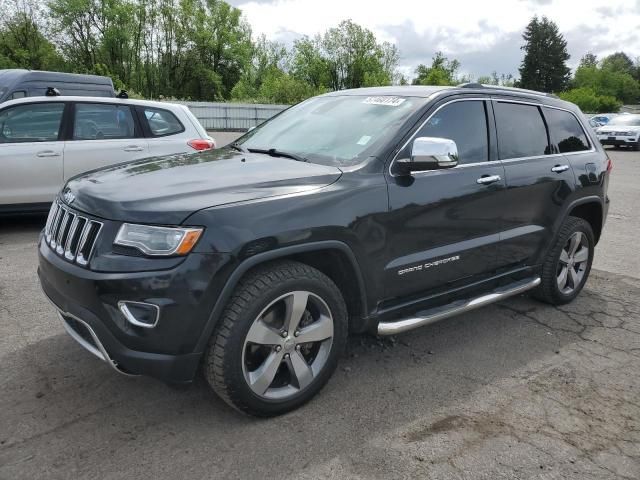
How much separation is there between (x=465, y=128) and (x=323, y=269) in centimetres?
152

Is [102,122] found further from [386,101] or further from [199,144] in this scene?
[386,101]

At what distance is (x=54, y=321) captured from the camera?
13.4ft

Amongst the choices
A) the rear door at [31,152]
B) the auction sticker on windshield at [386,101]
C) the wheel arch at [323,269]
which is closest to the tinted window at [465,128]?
the auction sticker on windshield at [386,101]

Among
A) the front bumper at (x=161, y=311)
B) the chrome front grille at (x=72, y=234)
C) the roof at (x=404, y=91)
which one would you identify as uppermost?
the roof at (x=404, y=91)

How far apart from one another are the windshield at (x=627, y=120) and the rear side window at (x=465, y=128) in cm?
2514

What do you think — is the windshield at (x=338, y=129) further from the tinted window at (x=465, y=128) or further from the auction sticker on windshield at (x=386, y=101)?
the tinted window at (x=465, y=128)

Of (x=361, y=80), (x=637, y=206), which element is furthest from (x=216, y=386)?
(x=361, y=80)

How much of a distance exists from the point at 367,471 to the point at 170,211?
1.49 m

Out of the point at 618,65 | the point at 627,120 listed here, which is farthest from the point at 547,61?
the point at 627,120

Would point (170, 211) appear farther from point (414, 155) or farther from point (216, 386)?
point (414, 155)

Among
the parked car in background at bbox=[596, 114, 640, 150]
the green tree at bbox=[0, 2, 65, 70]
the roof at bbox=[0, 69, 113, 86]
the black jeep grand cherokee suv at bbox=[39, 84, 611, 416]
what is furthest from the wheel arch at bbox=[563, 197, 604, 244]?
the green tree at bbox=[0, 2, 65, 70]

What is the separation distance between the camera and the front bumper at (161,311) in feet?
8.34

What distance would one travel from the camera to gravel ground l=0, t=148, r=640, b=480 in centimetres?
262

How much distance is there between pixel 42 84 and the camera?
329 inches
